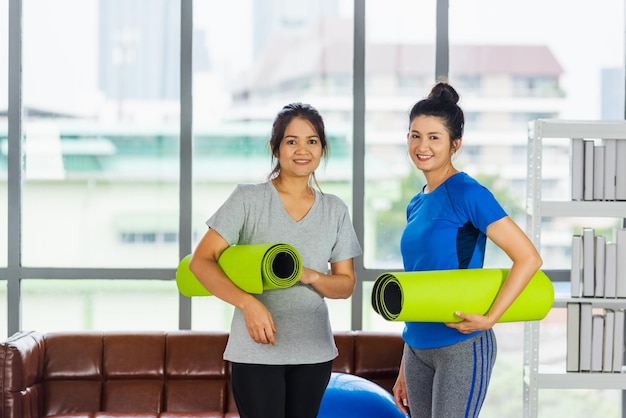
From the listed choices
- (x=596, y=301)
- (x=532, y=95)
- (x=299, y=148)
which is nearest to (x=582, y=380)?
(x=596, y=301)

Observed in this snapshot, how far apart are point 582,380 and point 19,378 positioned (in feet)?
7.42

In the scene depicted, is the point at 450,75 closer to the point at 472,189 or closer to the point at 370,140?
the point at 370,140

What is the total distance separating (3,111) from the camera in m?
3.79

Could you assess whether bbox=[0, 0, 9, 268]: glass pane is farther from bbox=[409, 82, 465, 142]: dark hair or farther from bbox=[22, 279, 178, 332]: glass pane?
bbox=[409, 82, 465, 142]: dark hair

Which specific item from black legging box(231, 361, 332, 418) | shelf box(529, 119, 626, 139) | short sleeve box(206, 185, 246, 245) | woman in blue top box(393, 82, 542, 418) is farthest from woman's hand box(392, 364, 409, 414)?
shelf box(529, 119, 626, 139)

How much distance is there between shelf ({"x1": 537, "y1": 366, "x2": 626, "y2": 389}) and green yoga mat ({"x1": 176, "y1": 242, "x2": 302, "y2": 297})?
5.70 feet

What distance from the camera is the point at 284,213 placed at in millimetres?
2078

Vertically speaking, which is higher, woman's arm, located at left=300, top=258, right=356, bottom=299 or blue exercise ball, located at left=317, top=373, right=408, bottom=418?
woman's arm, located at left=300, top=258, right=356, bottom=299

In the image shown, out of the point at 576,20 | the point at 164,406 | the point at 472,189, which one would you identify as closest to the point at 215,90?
the point at 164,406

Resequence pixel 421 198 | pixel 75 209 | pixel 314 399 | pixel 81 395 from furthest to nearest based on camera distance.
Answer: pixel 75 209, pixel 81 395, pixel 421 198, pixel 314 399

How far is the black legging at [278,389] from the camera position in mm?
1989

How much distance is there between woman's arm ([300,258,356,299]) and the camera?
203cm

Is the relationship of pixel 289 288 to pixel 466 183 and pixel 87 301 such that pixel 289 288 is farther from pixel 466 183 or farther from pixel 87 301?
pixel 87 301

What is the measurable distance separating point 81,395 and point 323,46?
1.92 metres
